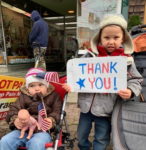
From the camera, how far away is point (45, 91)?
200 cm

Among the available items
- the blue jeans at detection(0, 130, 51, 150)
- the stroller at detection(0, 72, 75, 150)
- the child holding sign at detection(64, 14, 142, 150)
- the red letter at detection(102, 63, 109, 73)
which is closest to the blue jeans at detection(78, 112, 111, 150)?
the child holding sign at detection(64, 14, 142, 150)

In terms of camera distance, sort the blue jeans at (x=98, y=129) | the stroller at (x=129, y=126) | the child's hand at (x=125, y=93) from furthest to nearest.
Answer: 1. the blue jeans at (x=98, y=129)
2. the child's hand at (x=125, y=93)
3. the stroller at (x=129, y=126)

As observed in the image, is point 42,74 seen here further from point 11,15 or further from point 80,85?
point 11,15

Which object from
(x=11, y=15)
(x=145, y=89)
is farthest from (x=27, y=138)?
(x=11, y=15)

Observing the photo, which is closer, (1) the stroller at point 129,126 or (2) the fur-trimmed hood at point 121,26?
(1) the stroller at point 129,126

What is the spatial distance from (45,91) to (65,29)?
842 centimetres

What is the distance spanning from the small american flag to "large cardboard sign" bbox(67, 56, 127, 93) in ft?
1.25

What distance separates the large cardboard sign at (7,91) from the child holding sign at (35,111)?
0.30 meters

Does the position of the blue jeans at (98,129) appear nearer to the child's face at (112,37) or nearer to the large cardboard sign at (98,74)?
the large cardboard sign at (98,74)

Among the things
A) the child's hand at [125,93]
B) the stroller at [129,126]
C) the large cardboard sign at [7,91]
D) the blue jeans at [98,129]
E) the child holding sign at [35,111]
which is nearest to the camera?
the stroller at [129,126]

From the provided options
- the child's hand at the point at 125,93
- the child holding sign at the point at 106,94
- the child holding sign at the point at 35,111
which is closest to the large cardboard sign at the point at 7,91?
the child holding sign at the point at 35,111

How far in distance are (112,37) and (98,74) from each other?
0.33 meters

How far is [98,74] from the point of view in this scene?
65.6 inches

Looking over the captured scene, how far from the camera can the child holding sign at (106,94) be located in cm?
169
